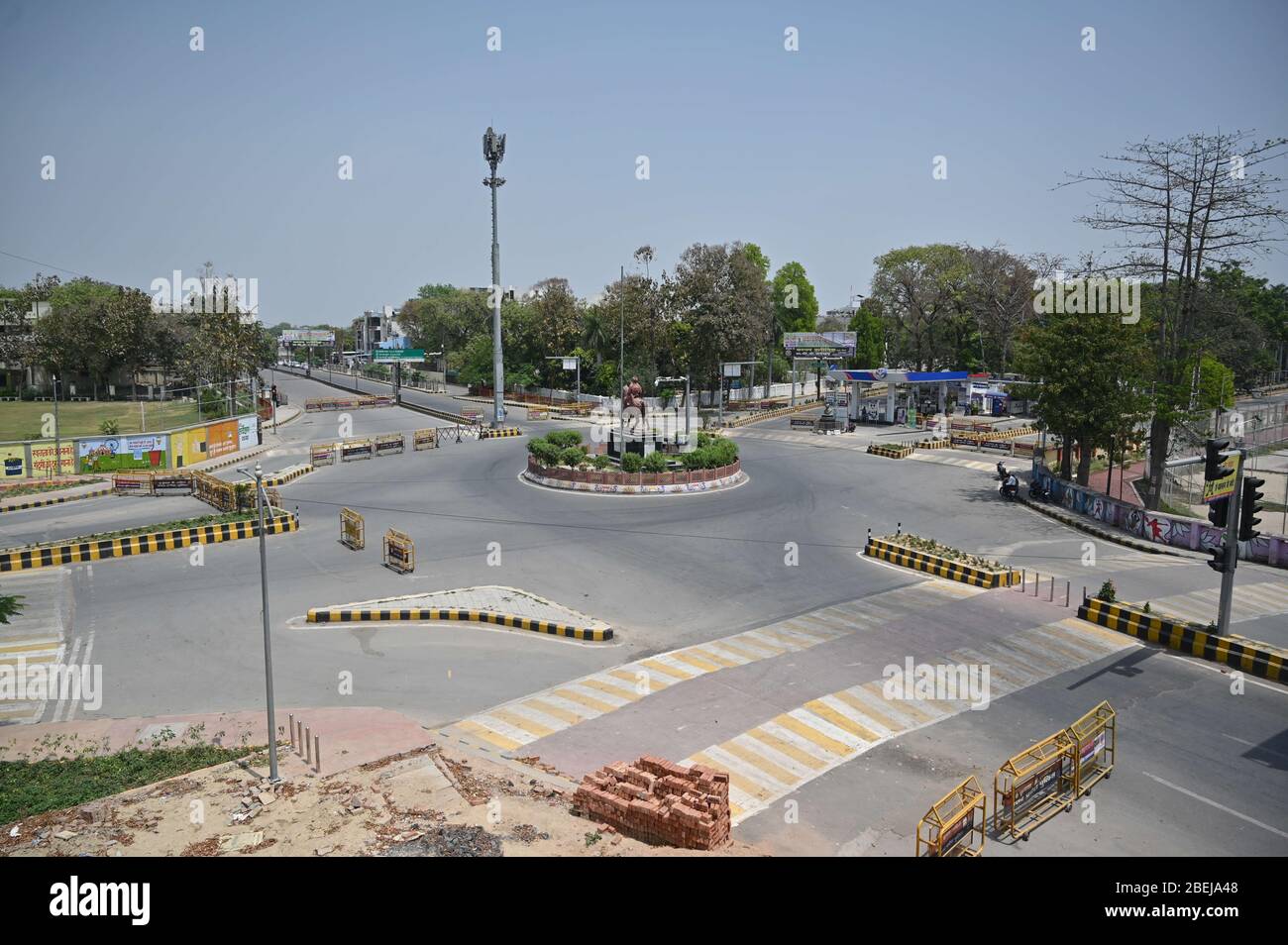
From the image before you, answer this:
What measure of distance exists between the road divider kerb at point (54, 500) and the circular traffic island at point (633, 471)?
19.3 metres

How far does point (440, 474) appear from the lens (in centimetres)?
4422

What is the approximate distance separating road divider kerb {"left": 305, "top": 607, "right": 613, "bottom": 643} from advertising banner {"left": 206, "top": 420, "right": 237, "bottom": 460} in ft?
107

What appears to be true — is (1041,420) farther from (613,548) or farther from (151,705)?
(151,705)

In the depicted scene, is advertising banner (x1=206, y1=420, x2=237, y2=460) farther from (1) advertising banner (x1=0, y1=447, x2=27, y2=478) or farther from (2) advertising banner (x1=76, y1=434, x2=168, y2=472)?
(1) advertising banner (x1=0, y1=447, x2=27, y2=478)

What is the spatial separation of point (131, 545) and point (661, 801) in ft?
78.9

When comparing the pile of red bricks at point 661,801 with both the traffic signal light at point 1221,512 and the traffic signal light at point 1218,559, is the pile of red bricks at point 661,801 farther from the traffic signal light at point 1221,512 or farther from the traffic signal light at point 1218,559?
the traffic signal light at point 1221,512

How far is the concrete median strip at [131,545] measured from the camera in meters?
27.5

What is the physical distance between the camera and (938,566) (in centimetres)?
2622

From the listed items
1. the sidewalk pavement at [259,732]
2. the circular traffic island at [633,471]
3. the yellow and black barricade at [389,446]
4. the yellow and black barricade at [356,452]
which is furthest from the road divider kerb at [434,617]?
the yellow and black barricade at [389,446]

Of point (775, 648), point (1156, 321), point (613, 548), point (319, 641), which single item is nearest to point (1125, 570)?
point (775, 648)

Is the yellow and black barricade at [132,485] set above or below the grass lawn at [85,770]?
above

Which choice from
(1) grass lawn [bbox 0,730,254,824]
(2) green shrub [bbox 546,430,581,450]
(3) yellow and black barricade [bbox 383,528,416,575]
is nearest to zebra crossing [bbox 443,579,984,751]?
(1) grass lawn [bbox 0,730,254,824]

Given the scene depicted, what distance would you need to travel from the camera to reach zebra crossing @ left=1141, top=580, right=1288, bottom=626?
2262 centimetres

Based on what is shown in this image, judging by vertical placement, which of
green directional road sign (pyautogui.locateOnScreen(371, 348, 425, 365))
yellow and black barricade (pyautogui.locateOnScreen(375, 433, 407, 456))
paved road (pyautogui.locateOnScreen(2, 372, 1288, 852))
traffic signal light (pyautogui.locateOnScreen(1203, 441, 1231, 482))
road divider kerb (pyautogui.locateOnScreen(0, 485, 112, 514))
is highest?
green directional road sign (pyautogui.locateOnScreen(371, 348, 425, 365))
